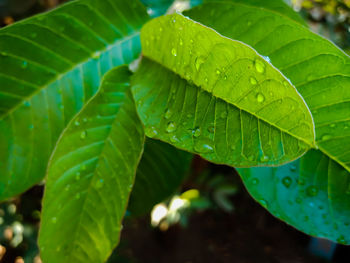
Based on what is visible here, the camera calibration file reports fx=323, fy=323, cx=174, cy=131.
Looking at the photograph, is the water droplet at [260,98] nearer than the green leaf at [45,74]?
Yes

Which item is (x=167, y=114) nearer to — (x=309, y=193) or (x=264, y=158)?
(x=264, y=158)

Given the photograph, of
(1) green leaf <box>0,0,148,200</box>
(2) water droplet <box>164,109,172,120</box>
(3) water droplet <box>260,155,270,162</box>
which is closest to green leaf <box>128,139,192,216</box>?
(1) green leaf <box>0,0,148,200</box>

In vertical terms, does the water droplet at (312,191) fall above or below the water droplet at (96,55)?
below

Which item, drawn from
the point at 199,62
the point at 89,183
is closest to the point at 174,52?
the point at 199,62

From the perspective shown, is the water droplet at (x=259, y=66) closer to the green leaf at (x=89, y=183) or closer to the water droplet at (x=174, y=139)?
the water droplet at (x=174, y=139)

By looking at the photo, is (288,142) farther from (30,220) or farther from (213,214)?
(213,214)

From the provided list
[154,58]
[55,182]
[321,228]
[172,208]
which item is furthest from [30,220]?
[321,228]

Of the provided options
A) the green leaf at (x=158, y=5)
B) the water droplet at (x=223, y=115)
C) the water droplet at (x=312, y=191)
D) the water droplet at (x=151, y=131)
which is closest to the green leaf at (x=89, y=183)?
the water droplet at (x=151, y=131)

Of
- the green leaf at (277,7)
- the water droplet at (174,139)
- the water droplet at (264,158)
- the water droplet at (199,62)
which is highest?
the green leaf at (277,7)
